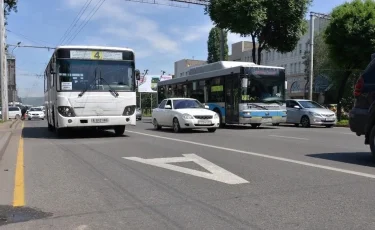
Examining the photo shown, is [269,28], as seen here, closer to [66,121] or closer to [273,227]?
[66,121]

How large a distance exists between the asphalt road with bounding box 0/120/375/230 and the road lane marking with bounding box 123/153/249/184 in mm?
18

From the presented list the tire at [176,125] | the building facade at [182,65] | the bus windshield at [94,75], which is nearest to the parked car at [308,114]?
the tire at [176,125]

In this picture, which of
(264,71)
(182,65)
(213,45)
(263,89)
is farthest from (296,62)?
(182,65)

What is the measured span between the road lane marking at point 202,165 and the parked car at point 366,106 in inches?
122

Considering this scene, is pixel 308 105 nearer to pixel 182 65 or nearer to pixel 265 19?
pixel 265 19

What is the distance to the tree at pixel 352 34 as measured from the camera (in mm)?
25656

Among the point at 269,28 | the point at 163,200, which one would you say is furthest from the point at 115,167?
the point at 269,28

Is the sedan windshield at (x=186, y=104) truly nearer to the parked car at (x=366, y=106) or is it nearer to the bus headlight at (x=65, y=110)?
the bus headlight at (x=65, y=110)

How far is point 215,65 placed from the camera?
22594 mm

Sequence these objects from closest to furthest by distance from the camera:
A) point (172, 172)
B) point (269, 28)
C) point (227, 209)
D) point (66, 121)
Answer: point (227, 209) < point (172, 172) < point (66, 121) < point (269, 28)

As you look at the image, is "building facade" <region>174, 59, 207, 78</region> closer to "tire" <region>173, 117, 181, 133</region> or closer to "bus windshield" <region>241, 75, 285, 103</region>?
"bus windshield" <region>241, 75, 285, 103</region>

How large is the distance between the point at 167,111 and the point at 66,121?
527 centimetres

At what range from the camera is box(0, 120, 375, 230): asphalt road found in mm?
4668

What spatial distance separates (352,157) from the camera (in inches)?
358
